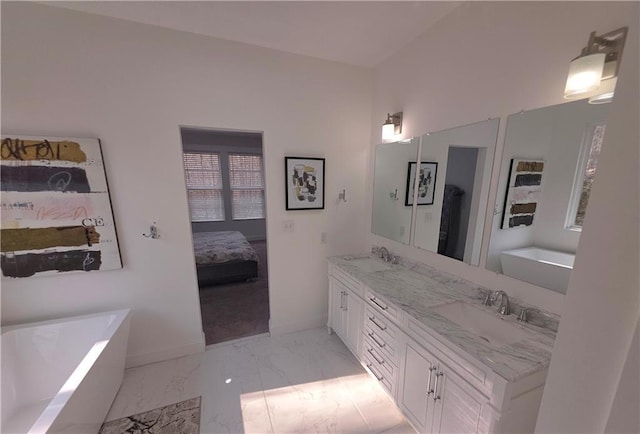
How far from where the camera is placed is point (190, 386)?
1918 millimetres

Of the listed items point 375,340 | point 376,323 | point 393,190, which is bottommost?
point 375,340

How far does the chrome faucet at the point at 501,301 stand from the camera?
137cm

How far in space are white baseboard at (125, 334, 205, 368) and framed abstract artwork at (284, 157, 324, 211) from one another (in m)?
1.60

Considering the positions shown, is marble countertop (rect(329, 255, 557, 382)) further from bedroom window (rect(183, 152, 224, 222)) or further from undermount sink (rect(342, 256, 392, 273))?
bedroom window (rect(183, 152, 224, 222))

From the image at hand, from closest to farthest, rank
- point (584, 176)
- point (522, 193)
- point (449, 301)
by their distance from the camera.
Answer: point (584, 176), point (522, 193), point (449, 301)

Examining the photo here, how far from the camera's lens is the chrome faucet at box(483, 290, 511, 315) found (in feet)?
4.49

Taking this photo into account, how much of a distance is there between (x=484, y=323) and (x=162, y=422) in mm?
2233

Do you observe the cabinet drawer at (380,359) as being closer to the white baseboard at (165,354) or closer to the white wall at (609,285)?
the white wall at (609,285)

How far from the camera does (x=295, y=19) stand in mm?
1704

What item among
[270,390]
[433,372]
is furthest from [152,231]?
Answer: [433,372]

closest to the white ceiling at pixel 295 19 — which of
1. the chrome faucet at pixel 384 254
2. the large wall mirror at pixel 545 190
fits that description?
the large wall mirror at pixel 545 190

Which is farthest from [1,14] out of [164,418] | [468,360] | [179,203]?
[468,360]

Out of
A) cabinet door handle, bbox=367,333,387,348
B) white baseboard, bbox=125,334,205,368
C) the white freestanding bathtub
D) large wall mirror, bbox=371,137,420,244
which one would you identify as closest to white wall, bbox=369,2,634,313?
large wall mirror, bbox=371,137,420,244

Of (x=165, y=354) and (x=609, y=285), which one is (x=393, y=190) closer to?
(x=609, y=285)
